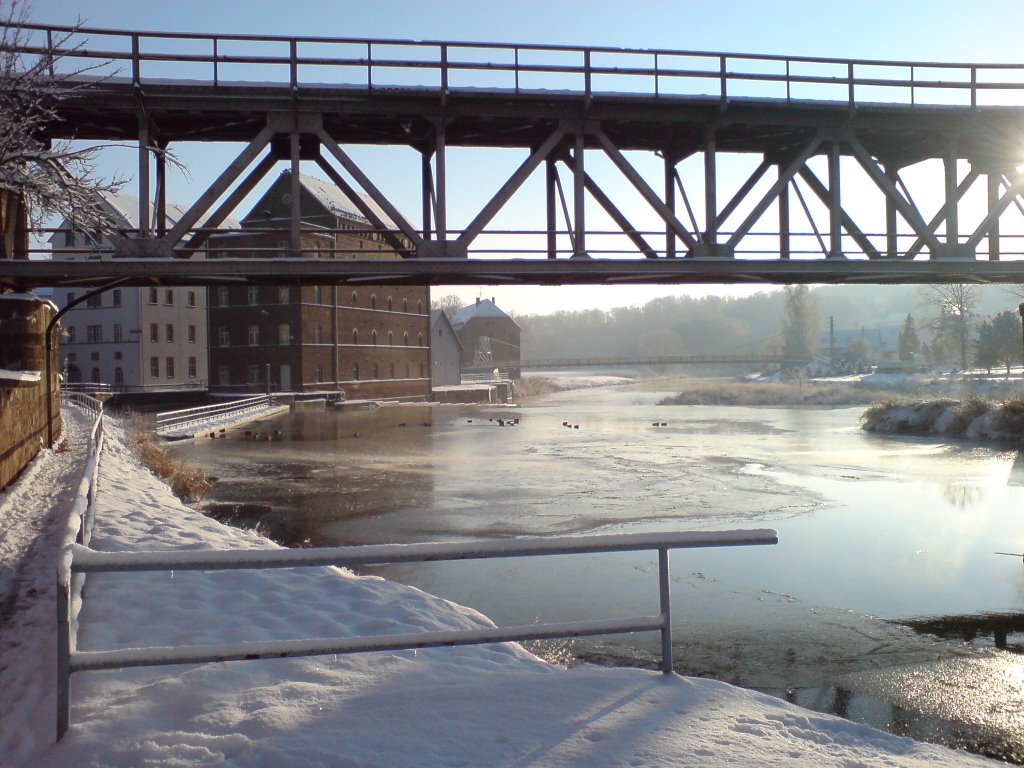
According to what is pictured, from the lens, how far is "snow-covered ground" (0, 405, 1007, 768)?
4.39 meters

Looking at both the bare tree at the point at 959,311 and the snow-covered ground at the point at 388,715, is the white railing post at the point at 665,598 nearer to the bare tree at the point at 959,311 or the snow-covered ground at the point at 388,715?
the snow-covered ground at the point at 388,715

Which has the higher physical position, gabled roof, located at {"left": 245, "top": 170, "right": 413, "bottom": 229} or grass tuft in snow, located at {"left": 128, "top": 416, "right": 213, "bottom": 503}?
gabled roof, located at {"left": 245, "top": 170, "right": 413, "bottom": 229}

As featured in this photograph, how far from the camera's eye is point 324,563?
464 cm

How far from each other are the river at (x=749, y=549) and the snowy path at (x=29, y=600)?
366cm

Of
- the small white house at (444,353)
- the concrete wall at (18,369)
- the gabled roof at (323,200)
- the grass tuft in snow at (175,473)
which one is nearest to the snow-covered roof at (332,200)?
the gabled roof at (323,200)

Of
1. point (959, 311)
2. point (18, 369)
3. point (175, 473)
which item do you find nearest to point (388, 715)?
point (18, 369)

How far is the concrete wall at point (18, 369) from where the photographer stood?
43.4 ft

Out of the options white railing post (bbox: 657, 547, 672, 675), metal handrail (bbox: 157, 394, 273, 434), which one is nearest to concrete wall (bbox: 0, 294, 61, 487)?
white railing post (bbox: 657, 547, 672, 675)

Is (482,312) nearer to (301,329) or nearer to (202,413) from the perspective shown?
(301,329)

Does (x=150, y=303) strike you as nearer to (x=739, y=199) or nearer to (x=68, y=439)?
(x=68, y=439)

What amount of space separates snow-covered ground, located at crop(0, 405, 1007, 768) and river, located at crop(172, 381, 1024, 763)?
225 centimetres

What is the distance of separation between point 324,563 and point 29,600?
493cm

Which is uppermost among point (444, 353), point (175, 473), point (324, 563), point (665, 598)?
point (444, 353)

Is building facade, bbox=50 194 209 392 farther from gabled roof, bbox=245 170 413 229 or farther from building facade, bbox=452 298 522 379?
building facade, bbox=452 298 522 379
